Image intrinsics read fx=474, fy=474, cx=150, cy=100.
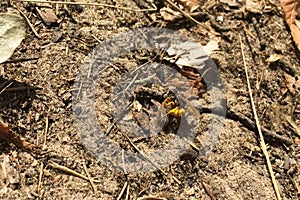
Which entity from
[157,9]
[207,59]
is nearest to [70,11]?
[157,9]

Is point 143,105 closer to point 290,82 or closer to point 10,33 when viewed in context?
point 10,33

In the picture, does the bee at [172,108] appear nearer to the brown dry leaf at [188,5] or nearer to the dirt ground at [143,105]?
the dirt ground at [143,105]

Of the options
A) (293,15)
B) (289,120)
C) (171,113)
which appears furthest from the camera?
(293,15)

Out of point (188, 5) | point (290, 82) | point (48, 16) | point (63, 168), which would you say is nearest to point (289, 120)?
point (290, 82)

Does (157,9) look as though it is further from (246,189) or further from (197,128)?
(246,189)

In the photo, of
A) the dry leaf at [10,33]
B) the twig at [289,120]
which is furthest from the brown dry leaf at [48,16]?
the twig at [289,120]
